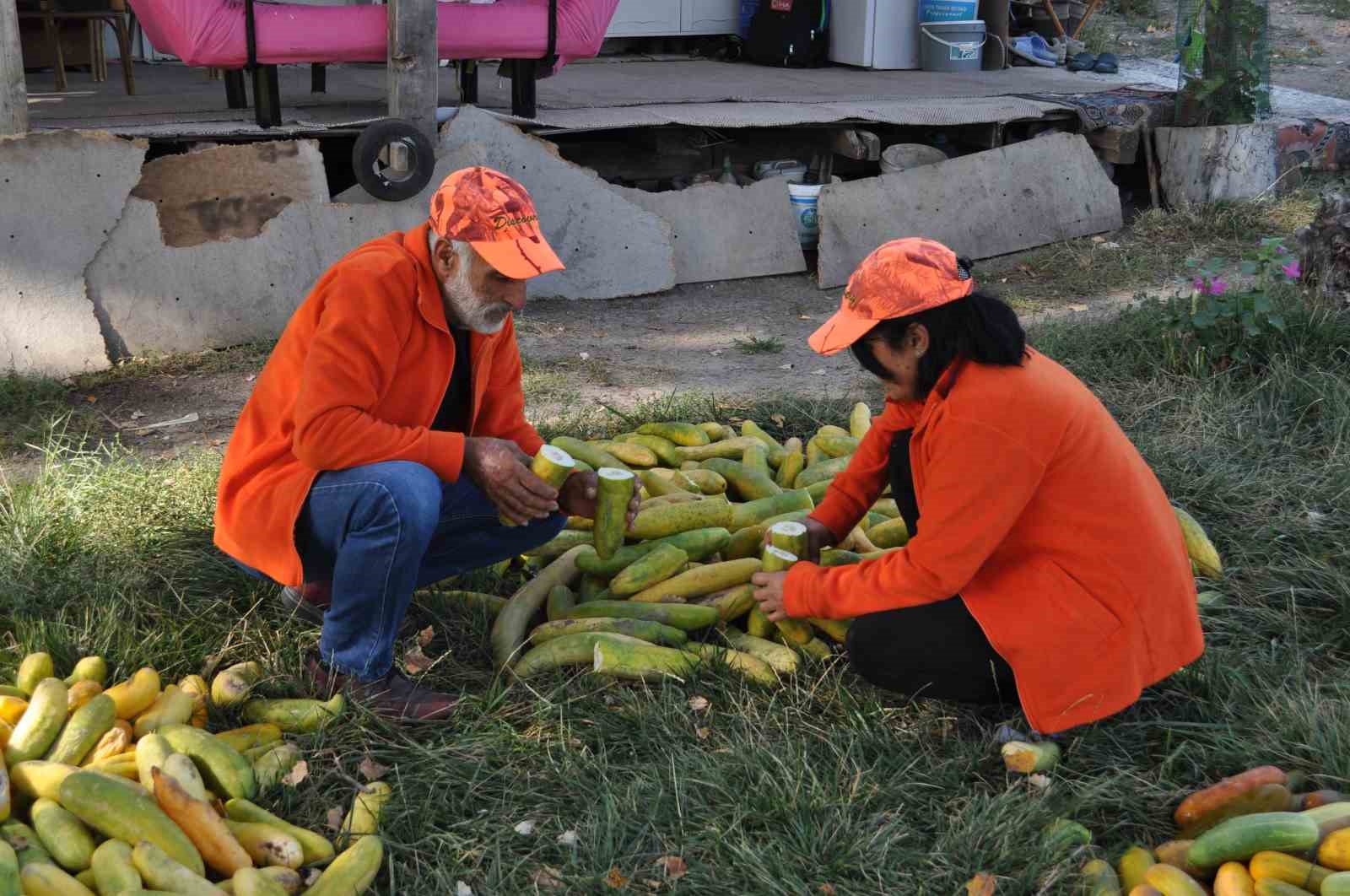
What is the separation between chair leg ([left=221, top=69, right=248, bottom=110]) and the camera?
7.43 m

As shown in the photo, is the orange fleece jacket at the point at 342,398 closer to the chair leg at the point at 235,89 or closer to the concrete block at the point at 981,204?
the chair leg at the point at 235,89

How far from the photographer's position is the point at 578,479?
3.66 meters

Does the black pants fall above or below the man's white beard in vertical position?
below

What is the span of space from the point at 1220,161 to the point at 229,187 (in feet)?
21.1

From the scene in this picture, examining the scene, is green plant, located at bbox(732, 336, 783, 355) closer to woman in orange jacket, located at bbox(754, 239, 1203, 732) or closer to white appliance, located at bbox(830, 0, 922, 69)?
woman in orange jacket, located at bbox(754, 239, 1203, 732)

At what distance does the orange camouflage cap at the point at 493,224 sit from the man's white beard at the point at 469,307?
12 centimetres

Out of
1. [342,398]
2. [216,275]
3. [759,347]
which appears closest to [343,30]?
[216,275]

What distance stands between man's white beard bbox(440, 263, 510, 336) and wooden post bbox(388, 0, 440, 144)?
3.93 m

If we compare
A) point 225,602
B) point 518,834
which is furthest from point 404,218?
point 518,834

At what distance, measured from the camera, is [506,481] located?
3.32 metres

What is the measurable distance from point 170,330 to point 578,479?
12.3 ft

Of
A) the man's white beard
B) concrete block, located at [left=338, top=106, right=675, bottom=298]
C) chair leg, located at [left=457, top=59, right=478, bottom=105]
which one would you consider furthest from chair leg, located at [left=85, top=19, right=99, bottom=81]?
the man's white beard

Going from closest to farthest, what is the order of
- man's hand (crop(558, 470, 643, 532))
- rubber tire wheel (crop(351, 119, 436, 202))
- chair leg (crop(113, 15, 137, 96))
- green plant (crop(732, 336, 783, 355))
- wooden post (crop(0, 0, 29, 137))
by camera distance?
1. man's hand (crop(558, 470, 643, 532))
2. wooden post (crop(0, 0, 29, 137))
3. rubber tire wheel (crop(351, 119, 436, 202))
4. green plant (crop(732, 336, 783, 355))
5. chair leg (crop(113, 15, 137, 96))

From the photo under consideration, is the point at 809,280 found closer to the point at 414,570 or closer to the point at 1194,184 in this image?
the point at 1194,184
